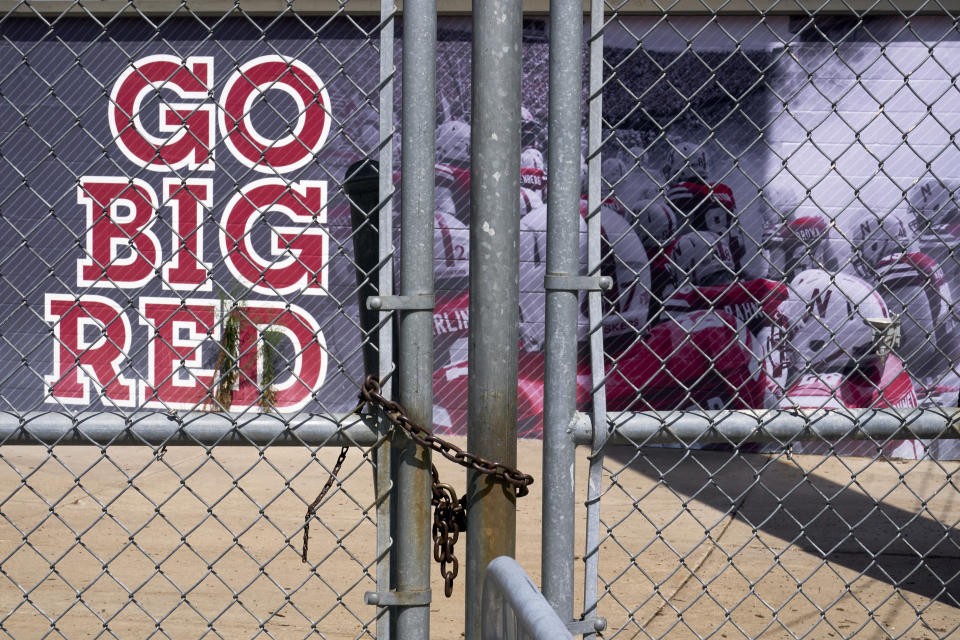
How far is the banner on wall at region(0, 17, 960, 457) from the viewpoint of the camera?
8328mm

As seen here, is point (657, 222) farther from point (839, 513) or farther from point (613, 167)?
point (839, 513)

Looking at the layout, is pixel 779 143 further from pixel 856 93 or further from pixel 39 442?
pixel 39 442

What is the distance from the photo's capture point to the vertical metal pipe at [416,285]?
203cm

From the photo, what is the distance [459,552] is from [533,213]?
4.15 meters

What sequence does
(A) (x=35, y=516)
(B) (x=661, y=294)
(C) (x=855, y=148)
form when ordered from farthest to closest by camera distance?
(B) (x=661, y=294) → (C) (x=855, y=148) → (A) (x=35, y=516)

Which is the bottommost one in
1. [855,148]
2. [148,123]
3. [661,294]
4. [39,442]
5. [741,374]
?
[39,442]

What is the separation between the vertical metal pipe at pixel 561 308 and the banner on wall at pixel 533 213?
615 cm

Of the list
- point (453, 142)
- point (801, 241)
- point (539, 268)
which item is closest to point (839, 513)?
point (801, 241)

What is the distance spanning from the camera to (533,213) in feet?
29.1

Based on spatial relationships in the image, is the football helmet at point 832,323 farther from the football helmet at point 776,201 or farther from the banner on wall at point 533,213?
the football helmet at point 776,201

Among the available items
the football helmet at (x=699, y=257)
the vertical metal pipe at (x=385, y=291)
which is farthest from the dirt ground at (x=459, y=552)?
the football helmet at (x=699, y=257)

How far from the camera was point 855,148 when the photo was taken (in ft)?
27.0

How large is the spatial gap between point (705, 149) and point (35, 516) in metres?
6.24

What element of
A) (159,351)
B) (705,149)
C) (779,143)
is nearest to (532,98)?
(705,149)
